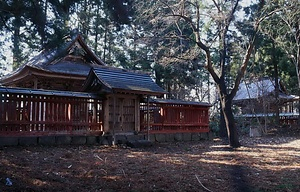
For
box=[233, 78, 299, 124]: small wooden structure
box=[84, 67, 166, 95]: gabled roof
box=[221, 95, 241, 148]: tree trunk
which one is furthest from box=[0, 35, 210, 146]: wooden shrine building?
box=[233, 78, 299, 124]: small wooden structure

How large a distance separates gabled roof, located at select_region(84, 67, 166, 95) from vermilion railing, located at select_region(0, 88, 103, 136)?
78cm

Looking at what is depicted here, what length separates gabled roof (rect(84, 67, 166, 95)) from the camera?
38.4ft

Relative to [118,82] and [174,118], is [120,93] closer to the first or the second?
[118,82]

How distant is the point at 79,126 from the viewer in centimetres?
1160

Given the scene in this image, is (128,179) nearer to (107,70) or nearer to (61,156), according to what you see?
(61,156)

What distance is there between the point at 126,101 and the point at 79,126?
2244mm

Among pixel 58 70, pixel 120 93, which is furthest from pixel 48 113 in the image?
pixel 58 70

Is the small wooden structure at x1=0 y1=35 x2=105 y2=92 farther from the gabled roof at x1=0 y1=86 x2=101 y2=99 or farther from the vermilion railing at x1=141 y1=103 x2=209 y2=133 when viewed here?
the vermilion railing at x1=141 y1=103 x2=209 y2=133

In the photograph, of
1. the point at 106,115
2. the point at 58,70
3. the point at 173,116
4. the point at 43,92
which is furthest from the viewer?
the point at 58,70

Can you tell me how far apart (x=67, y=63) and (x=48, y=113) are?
19.5 ft

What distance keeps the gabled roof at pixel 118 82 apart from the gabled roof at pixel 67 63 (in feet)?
5.56

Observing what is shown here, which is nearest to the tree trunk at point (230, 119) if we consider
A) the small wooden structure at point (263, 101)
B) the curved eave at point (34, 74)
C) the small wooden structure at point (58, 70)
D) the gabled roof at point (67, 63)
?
the gabled roof at point (67, 63)

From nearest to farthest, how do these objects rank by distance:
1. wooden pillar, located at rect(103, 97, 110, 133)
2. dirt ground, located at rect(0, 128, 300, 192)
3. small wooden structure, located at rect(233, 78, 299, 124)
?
dirt ground, located at rect(0, 128, 300, 192)
wooden pillar, located at rect(103, 97, 110, 133)
small wooden structure, located at rect(233, 78, 299, 124)

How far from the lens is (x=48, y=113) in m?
10.8
